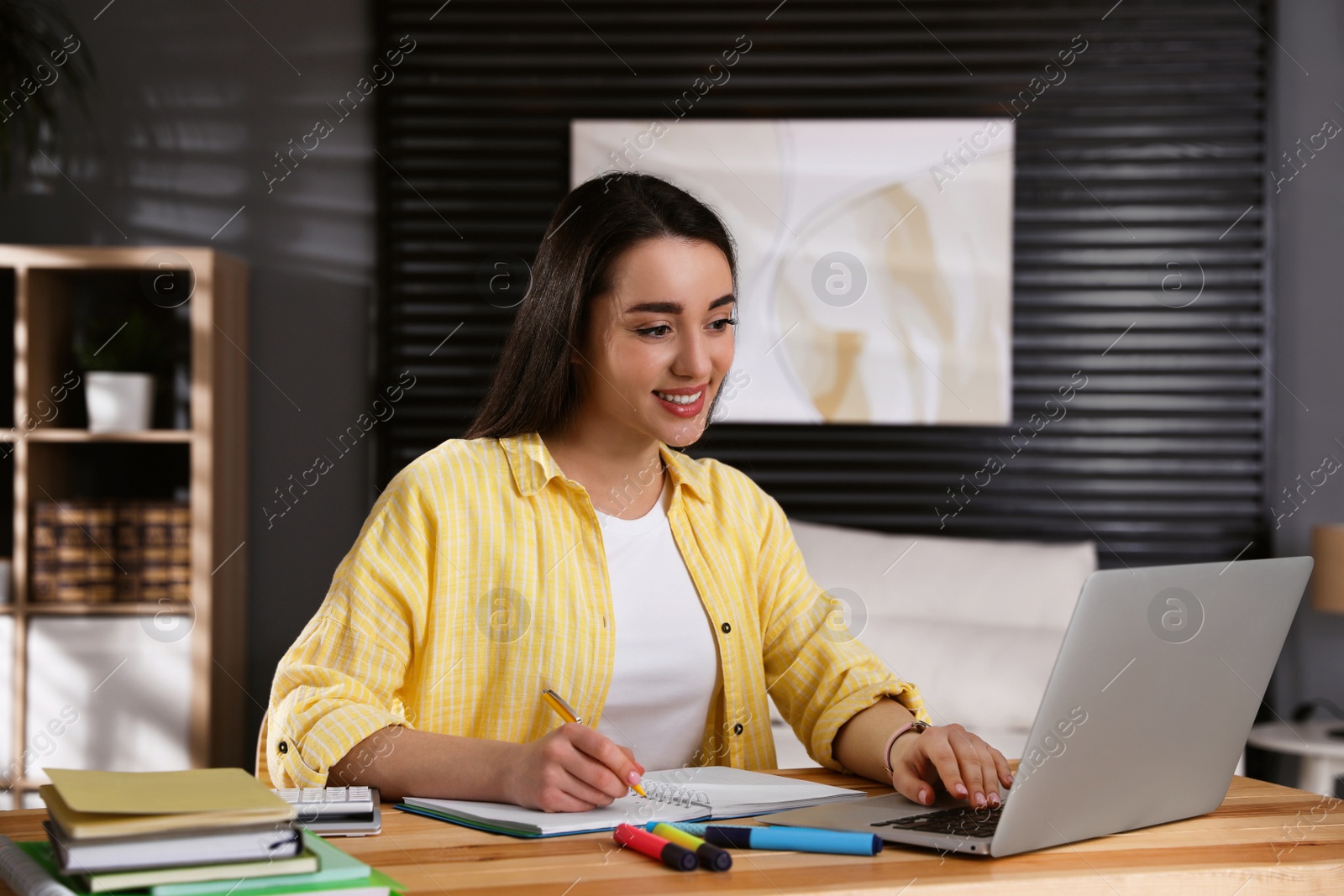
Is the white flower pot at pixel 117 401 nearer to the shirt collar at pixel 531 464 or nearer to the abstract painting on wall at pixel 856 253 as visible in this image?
the abstract painting on wall at pixel 856 253

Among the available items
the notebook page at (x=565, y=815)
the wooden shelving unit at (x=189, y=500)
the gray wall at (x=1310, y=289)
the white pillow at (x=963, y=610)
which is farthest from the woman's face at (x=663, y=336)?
the gray wall at (x=1310, y=289)

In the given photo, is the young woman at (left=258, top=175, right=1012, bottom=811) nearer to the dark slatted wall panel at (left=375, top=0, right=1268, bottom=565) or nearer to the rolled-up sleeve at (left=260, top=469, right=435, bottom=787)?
the rolled-up sleeve at (left=260, top=469, right=435, bottom=787)

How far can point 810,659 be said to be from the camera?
5.77ft

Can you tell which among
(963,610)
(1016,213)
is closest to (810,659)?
(963,610)

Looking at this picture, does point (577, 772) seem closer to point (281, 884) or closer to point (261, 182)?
point (281, 884)

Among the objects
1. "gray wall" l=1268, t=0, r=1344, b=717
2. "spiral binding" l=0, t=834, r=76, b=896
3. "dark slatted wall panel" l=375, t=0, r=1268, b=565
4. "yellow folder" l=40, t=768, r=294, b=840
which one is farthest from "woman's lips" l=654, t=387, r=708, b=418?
"gray wall" l=1268, t=0, r=1344, b=717

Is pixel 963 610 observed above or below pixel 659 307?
below

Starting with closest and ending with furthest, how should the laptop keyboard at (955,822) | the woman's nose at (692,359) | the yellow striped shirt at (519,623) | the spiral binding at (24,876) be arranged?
1. the spiral binding at (24,876)
2. the laptop keyboard at (955,822)
3. the yellow striped shirt at (519,623)
4. the woman's nose at (692,359)

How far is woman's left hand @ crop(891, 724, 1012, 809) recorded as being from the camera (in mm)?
1295

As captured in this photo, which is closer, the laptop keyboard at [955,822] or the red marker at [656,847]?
the red marker at [656,847]

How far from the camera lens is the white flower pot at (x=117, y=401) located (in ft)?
11.3

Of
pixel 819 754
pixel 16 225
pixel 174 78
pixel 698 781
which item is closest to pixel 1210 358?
pixel 819 754

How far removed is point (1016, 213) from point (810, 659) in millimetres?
2394

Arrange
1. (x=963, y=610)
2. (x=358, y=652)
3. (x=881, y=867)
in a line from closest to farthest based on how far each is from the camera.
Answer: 1. (x=881, y=867)
2. (x=358, y=652)
3. (x=963, y=610)
